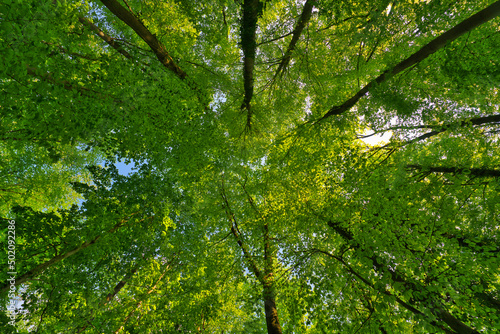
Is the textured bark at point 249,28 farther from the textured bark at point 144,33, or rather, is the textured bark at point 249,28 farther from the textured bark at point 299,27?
the textured bark at point 144,33

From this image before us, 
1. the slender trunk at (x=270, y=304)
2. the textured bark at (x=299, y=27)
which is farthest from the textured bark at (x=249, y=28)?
the slender trunk at (x=270, y=304)

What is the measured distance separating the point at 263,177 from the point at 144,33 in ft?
21.1

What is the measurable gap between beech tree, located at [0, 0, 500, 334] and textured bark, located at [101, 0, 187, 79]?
5 centimetres

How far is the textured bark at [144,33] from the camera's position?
15.1 feet

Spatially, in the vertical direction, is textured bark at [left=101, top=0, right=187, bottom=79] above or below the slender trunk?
above

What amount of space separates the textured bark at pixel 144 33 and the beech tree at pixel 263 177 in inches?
1.9

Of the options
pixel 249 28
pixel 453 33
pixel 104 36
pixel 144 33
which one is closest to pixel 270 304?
pixel 453 33

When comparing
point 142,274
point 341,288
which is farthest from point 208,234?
point 341,288

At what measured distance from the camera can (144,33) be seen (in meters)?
5.19

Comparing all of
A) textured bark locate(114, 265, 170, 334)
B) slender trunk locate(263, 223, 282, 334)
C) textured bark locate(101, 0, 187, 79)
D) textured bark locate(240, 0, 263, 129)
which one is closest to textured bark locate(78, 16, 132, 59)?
textured bark locate(101, 0, 187, 79)

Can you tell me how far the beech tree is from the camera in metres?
4.09

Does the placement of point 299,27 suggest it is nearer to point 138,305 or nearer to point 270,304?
point 270,304

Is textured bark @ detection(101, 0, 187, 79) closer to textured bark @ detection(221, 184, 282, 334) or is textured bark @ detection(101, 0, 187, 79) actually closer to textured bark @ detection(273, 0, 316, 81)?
textured bark @ detection(273, 0, 316, 81)

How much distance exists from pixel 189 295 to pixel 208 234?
7.22 ft
